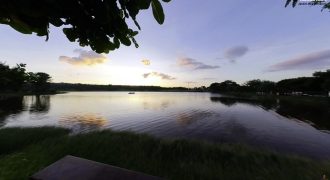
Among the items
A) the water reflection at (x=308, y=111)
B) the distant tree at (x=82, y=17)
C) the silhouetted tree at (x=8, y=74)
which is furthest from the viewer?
the silhouetted tree at (x=8, y=74)

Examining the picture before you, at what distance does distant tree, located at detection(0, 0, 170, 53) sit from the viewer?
1.97 meters

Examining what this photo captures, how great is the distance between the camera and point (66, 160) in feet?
14.1

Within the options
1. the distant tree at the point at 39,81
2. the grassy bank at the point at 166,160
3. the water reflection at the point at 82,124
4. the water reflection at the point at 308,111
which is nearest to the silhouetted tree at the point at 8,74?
the water reflection at the point at 82,124

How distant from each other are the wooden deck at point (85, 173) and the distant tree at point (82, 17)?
2.25 metres

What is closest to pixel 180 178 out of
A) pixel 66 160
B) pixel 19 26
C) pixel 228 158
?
pixel 228 158

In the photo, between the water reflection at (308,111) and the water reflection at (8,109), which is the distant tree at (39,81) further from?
the water reflection at (308,111)

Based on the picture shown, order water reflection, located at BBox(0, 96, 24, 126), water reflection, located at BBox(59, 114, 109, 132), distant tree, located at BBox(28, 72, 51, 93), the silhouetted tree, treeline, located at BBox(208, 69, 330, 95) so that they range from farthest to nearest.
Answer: distant tree, located at BBox(28, 72, 51, 93)
treeline, located at BBox(208, 69, 330, 95)
the silhouetted tree
water reflection, located at BBox(0, 96, 24, 126)
water reflection, located at BBox(59, 114, 109, 132)

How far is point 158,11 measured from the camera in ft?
7.12

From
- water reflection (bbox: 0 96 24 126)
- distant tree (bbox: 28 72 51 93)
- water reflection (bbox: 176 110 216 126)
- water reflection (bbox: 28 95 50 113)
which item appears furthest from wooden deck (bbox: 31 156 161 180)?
distant tree (bbox: 28 72 51 93)

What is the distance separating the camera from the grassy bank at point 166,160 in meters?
11.0

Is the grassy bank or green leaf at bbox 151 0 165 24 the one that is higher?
green leaf at bbox 151 0 165 24

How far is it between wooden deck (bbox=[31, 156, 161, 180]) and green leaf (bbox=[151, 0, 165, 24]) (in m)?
2.57

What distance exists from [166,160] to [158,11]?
504 inches

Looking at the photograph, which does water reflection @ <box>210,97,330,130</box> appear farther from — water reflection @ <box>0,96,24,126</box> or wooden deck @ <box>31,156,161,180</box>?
water reflection @ <box>0,96,24,126</box>
